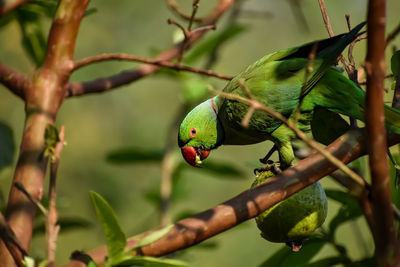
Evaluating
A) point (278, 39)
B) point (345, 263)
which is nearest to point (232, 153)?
point (278, 39)

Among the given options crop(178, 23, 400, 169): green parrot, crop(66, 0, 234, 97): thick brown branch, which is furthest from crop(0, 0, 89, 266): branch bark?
crop(178, 23, 400, 169): green parrot

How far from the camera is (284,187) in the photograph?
1229 millimetres

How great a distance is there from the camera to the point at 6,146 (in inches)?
83.1

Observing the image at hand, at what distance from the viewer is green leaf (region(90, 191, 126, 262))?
121 cm

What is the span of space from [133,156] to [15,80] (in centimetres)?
128

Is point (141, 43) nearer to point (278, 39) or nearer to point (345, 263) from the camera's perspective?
point (278, 39)

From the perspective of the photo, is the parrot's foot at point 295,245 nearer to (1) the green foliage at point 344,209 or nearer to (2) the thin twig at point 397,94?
(1) the green foliage at point 344,209

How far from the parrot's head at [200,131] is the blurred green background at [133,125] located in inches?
90.3

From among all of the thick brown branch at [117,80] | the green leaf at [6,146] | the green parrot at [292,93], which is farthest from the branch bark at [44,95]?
the green parrot at [292,93]

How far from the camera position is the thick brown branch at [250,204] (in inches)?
47.8

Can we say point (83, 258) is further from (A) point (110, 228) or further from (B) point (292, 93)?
(B) point (292, 93)

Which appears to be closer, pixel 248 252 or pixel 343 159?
pixel 343 159

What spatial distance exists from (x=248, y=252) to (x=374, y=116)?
5.62 m

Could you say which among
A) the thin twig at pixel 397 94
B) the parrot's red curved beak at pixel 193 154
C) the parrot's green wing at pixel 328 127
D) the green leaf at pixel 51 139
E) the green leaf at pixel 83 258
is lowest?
the parrot's red curved beak at pixel 193 154
